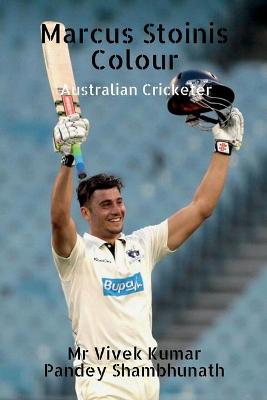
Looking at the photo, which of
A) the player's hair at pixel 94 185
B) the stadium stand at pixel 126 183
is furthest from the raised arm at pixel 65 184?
the stadium stand at pixel 126 183

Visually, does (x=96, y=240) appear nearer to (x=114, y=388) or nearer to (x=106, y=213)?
(x=106, y=213)

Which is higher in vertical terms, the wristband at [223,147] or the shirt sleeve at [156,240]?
the wristband at [223,147]

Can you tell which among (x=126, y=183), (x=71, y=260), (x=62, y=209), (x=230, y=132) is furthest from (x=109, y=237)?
(x=126, y=183)

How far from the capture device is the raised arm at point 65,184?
400 cm

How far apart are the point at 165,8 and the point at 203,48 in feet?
1.23

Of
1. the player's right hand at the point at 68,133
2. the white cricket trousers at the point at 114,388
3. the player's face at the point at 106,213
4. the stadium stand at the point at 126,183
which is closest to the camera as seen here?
the player's right hand at the point at 68,133

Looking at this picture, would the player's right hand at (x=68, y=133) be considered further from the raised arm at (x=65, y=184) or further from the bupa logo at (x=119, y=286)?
the bupa logo at (x=119, y=286)

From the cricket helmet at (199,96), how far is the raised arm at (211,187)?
5cm

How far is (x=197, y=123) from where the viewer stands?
4453 millimetres

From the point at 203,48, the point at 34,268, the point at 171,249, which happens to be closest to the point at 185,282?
the point at 34,268

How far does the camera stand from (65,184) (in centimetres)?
406

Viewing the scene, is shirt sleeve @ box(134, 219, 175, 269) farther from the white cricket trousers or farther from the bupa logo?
the white cricket trousers

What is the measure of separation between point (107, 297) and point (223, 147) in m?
0.77

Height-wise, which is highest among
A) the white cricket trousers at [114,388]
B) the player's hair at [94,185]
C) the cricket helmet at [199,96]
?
the cricket helmet at [199,96]
